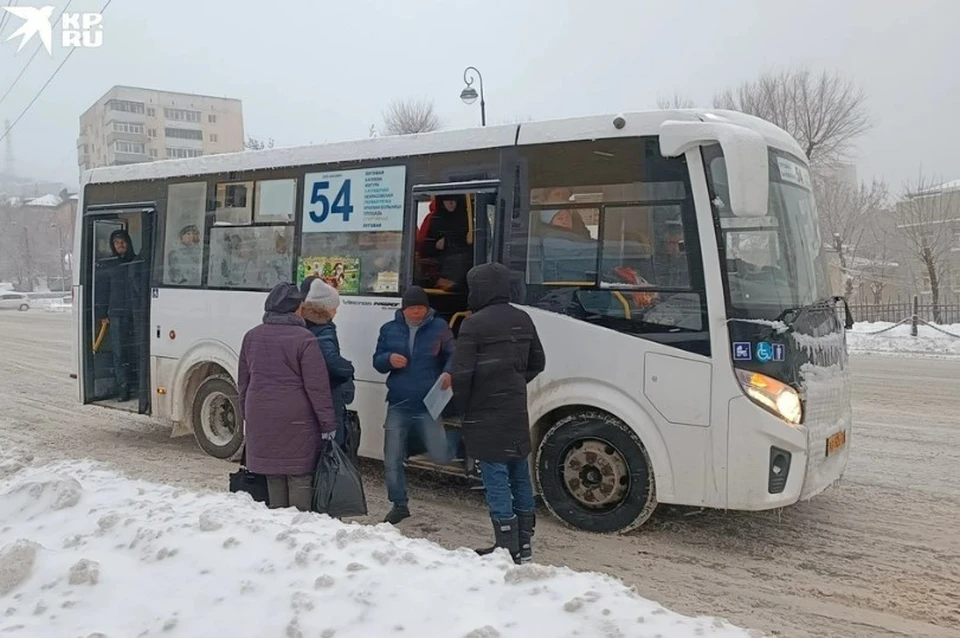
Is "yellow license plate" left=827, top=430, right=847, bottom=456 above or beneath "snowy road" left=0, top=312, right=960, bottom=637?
above

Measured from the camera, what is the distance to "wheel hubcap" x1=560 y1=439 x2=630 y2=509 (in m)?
5.42

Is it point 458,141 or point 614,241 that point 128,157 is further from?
point 614,241

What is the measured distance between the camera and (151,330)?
8.27 meters

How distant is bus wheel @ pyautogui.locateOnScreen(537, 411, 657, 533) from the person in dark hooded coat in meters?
5.34

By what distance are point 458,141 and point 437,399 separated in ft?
7.13

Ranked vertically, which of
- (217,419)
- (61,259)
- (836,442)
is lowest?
(217,419)

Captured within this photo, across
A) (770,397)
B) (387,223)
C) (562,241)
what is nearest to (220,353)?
(387,223)

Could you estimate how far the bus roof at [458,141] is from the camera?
5.30 metres

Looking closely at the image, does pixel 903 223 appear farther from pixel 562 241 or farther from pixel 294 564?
pixel 294 564

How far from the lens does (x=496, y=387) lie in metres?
4.72

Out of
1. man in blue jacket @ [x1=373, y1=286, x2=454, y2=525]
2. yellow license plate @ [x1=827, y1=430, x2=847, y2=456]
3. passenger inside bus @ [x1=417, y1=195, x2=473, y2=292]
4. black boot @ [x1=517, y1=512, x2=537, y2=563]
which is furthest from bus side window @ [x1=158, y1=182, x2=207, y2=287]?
yellow license plate @ [x1=827, y1=430, x2=847, y2=456]

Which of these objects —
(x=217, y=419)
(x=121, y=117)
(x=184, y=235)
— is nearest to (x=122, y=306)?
(x=184, y=235)

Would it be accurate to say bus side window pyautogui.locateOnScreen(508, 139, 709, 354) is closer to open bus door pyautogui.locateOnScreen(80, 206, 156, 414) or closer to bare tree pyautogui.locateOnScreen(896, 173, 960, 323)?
open bus door pyautogui.locateOnScreen(80, 206, 156, 414)

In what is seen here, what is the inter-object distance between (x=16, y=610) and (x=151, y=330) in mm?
5383
